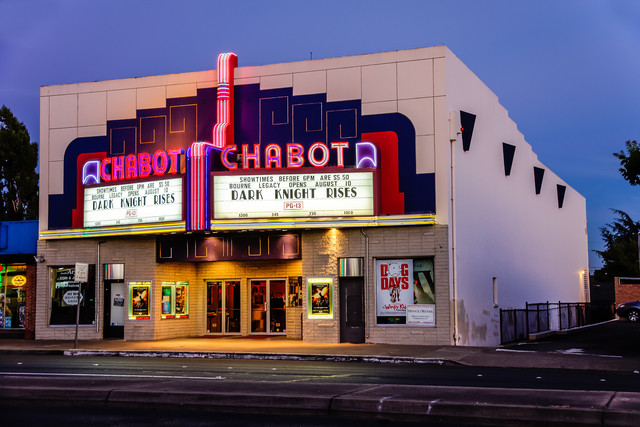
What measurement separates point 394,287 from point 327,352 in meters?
4.32

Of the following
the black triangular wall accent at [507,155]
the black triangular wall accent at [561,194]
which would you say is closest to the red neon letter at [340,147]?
the black triangular wall accent at [507,155]

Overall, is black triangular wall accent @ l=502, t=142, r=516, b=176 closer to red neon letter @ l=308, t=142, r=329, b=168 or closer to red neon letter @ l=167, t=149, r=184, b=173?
red neon letter @ l=308, t=142, r=329, b=168

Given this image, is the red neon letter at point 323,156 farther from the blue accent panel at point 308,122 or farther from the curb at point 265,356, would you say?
the curb at point 265,356

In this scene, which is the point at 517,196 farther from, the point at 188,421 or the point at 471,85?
the point at 188,421

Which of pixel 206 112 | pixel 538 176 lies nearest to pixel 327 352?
pixel 206 112

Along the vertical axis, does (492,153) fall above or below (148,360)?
above

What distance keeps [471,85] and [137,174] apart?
42.2ft

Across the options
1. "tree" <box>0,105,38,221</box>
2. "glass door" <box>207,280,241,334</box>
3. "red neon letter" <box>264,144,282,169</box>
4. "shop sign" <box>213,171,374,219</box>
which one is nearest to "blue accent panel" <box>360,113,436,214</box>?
"shop sign" <box>213,171,374,219</box>

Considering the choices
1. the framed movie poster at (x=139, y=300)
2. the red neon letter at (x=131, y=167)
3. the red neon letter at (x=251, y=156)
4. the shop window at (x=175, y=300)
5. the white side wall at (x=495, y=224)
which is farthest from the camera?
the shop window at (x=175, y=300)

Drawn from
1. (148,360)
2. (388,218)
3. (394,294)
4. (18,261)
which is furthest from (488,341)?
(18,261)

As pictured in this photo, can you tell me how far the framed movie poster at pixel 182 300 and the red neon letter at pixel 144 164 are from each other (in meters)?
5.04

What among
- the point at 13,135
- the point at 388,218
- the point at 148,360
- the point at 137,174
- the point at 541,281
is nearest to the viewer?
the point at 148,360

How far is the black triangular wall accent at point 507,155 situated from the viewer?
32.5 m

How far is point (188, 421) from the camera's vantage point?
34.9 ft
